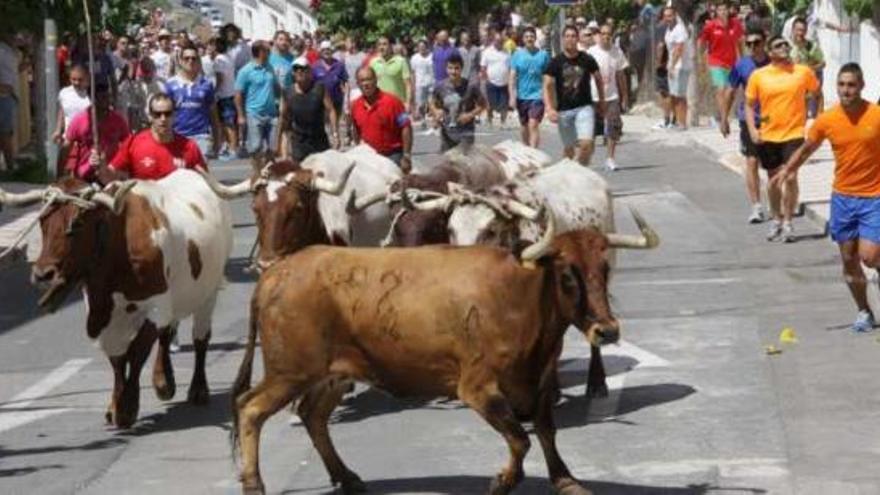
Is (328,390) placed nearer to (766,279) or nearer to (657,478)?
(657,478)

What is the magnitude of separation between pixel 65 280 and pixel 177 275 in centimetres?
104

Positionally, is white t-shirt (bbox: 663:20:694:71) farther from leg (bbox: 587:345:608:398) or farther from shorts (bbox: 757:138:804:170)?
leg (bbox: 587:345:608:398)

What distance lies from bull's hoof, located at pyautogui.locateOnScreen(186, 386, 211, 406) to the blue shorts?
15.5ft

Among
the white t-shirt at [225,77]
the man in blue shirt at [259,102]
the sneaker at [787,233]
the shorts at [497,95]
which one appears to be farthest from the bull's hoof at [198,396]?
the shorts at [497,95]

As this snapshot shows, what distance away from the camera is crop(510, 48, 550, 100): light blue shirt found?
2958cm

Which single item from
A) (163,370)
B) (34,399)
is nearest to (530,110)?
(34,399)

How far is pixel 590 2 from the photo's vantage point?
5078cm

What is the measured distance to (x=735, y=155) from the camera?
1185 inches

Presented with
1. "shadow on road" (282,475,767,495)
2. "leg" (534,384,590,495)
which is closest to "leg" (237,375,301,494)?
"shadow on road" (282,475,767,495)

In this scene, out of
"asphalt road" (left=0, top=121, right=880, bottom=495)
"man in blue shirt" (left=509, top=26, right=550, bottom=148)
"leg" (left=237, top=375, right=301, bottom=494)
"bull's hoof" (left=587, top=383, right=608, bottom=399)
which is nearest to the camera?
"leg" (left=237, top=375, right=301, bottom=494)

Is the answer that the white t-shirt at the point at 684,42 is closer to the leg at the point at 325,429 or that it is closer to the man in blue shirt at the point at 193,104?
the man in blue shirt at the point at 193,104

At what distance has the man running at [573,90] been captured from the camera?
24.2m

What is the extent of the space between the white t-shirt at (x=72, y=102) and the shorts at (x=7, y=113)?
6291 mm

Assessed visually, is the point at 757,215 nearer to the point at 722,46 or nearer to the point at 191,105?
the point at 191,105
